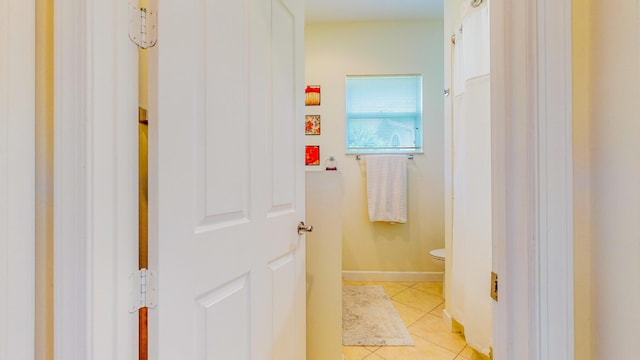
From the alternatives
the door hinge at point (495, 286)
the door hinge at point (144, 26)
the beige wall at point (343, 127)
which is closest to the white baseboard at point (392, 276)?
the beige wall at point (343, 127)

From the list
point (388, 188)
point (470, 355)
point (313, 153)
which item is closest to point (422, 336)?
point (470, 355)

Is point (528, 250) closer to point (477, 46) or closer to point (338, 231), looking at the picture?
point (338, 231)

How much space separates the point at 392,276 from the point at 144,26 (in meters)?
3.18

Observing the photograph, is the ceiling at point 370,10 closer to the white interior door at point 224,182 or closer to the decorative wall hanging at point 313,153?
the decorative wall hanging at point 313,153

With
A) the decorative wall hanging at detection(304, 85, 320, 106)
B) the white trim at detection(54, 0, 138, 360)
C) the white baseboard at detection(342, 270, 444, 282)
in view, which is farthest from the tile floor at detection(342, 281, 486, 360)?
the decorative wall hanging at detection(304, 85, 320, 106)

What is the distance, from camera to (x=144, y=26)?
0.64m

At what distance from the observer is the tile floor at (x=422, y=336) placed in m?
1.84

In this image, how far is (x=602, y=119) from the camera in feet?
1.71

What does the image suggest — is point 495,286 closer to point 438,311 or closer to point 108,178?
point 108,178

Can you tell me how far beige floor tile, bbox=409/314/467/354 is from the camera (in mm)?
1961

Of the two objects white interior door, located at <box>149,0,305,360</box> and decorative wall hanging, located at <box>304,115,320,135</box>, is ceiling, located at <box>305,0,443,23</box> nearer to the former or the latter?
decorative wall hanging, located at <box>304,115,320,135</box>

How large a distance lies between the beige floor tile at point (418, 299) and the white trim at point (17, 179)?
8.60 feet

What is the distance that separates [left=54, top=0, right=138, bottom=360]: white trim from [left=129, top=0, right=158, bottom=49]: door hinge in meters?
0.05

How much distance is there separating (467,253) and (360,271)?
Answer: 5.26ft
